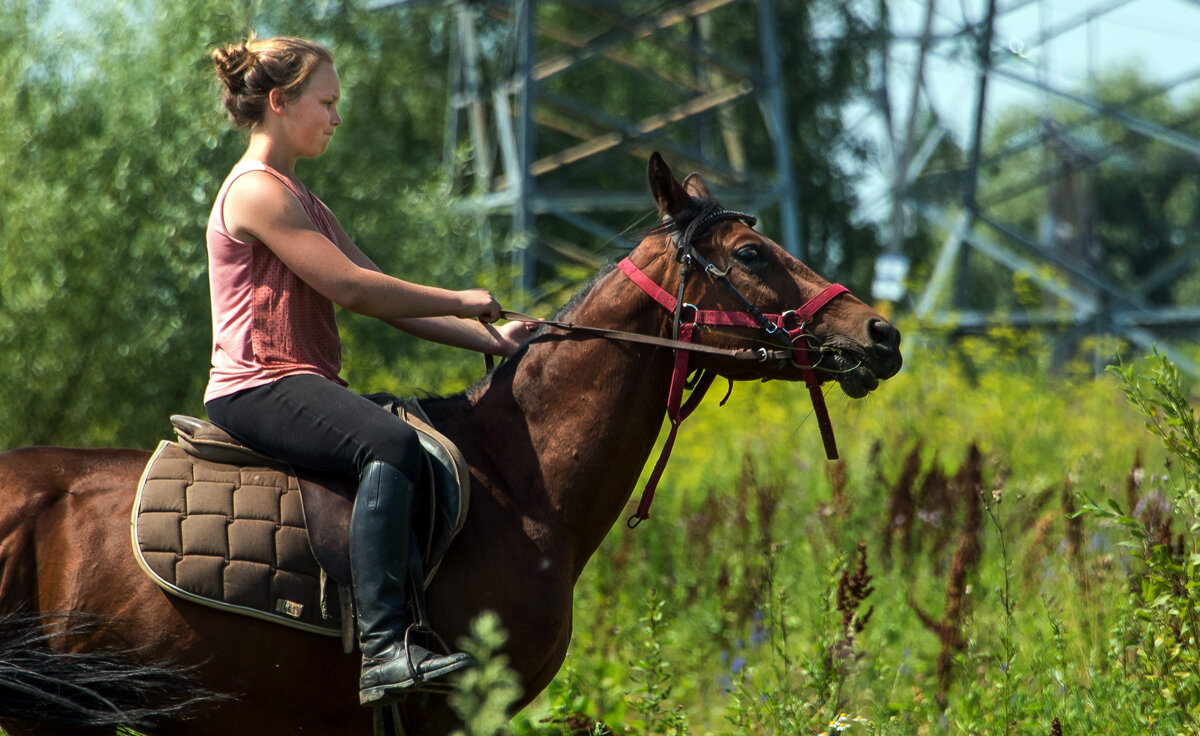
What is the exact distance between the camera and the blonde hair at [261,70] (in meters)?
3.04

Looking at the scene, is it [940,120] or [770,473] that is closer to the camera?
[770,473]

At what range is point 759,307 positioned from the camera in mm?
3180

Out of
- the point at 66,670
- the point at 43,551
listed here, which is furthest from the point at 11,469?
the point at 66,670

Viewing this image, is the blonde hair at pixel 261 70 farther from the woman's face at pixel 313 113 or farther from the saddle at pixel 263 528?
the saddle at pixel 263 528

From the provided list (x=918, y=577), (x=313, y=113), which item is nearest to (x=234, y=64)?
(x=313, y=113)

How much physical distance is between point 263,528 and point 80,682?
1.95 feet

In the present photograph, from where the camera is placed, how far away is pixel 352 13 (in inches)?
468

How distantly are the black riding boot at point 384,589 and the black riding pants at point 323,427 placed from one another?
2.3 inches

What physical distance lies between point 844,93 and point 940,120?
29.7 feet

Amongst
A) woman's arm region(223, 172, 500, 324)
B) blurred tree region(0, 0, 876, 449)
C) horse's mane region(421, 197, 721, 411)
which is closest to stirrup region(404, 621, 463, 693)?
horse's mane region(421, 197, 721, 411)

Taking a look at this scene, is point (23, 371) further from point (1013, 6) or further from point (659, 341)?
point (1013, 6)

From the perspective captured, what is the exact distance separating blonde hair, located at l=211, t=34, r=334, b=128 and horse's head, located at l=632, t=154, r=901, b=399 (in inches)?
41.7

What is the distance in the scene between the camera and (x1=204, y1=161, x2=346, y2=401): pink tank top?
9.67 feet

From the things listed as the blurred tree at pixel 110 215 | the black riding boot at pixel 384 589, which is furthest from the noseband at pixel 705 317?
the blurred tree at pixel 110 215
